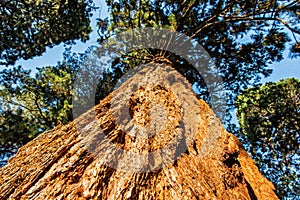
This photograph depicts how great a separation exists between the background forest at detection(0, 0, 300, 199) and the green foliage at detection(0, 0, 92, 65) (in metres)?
0.02

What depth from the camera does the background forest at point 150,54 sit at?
531 cm

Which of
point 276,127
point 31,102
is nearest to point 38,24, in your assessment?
point 31,102

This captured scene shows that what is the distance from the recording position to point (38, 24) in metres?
6.29

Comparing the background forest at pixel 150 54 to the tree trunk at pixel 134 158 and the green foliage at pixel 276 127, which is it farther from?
the tree trunk at pixel 134 158

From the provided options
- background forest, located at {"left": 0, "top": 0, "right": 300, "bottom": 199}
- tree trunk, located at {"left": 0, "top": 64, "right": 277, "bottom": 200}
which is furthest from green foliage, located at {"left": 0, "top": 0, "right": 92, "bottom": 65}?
tree trunk, located at {"left": 0, "top": 64, "right": 277, "bottom": 200}

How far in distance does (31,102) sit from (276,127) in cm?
739

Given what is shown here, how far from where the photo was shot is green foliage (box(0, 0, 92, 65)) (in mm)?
6020

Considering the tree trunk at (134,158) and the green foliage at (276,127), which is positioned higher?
the tree trunk at (134,158)

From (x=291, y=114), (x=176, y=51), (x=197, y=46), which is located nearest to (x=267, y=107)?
(x=291, y=114)

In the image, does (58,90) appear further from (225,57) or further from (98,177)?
(98,177)

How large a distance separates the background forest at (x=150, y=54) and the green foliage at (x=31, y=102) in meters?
0.02

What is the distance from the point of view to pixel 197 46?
5.83 m

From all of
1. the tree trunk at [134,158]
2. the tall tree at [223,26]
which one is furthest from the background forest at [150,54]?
the tree trunk at [134,158]

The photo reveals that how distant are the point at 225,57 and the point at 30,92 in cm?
557
